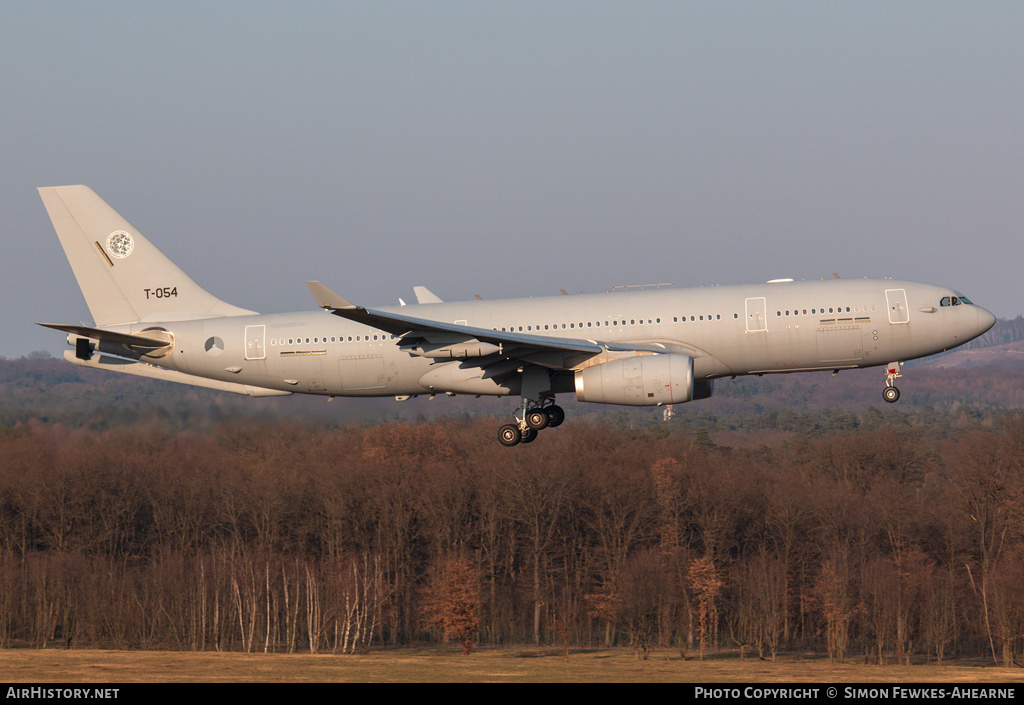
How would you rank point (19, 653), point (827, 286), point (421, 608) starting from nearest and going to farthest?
1. point (827, 286)
2. point (19, 653)
3. point (421, 608)

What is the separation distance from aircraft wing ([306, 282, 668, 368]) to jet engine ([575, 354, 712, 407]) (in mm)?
826

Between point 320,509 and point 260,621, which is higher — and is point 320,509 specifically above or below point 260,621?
above

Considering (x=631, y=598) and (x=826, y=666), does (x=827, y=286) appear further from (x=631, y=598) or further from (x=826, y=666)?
(x=631, y=598)

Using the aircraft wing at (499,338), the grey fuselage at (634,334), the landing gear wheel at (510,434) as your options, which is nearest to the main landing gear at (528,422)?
the landing gear wheel at (510,434)

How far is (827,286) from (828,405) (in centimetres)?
12066

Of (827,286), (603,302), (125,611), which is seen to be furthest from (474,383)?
(125,611)

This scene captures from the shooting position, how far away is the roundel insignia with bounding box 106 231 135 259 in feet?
134

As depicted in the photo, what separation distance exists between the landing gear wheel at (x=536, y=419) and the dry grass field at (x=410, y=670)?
71.8 feet

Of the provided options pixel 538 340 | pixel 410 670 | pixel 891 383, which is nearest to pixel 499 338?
pixel 538 340

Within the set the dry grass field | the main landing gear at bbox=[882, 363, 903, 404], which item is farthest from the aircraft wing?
the dry grass field

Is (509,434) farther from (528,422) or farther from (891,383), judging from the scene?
(891,383)

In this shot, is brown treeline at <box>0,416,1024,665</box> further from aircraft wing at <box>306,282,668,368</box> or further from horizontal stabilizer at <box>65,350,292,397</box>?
aircraft wing at <box>306,282,668,368</box>

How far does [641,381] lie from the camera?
34125mm

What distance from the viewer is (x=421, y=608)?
91.5 m
